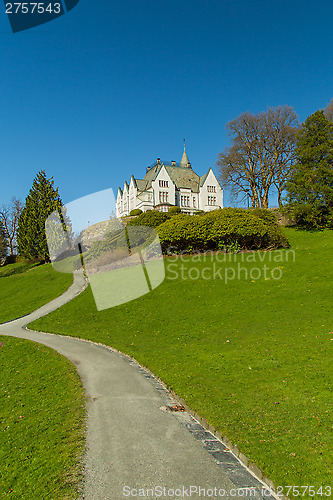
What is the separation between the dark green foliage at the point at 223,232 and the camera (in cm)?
2897

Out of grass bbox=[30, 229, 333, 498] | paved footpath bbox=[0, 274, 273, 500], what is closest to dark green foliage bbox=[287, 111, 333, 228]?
grass bbox=[30, 229, 333, 498]

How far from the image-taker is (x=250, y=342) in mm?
13953

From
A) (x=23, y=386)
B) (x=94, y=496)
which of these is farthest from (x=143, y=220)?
(x=94, y=496)

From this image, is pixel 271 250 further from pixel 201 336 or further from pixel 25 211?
pixel 25 211

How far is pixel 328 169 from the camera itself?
32.9 meters

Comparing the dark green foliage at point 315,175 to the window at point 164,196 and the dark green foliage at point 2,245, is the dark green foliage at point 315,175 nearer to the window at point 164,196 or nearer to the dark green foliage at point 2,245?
the window at point 164,196

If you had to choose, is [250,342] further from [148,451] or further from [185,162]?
[185,162]

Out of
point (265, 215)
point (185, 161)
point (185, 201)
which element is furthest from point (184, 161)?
point (265, 215)

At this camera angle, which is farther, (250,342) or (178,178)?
(178,178)

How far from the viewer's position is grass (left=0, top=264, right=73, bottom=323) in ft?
87.5

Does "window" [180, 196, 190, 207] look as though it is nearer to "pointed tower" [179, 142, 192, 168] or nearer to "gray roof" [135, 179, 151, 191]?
"gray roof" [135, 179, 151, 191]

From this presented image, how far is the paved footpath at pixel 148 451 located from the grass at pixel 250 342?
66cm

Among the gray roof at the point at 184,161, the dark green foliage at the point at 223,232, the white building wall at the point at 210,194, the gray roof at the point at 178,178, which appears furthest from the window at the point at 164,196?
the dark green foliage at the point at 223,232

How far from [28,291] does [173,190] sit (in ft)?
132
